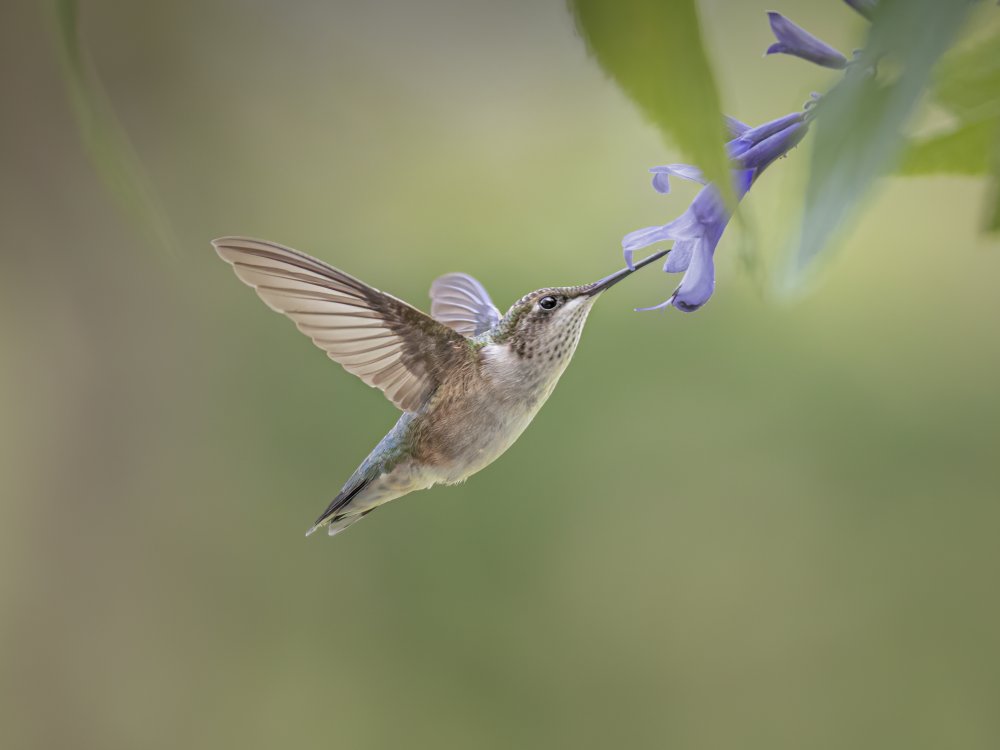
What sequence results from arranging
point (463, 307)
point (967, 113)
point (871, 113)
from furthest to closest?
1. point (463, 307)
2. point (967, 113)
3. point (871, 113)

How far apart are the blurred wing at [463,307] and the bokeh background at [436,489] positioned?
1.36 meters

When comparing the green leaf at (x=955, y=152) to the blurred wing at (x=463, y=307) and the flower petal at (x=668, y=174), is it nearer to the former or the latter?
the flower petal at (x=668, y=174)

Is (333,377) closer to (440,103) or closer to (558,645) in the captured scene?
(440,103)

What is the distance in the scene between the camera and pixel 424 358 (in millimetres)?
502

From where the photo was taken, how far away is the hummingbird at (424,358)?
0.42m

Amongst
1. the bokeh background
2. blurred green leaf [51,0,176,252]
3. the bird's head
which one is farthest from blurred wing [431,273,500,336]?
the bokeh background

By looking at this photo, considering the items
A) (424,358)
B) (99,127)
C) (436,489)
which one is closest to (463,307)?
(424,358)

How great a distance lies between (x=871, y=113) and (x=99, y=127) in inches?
4.1

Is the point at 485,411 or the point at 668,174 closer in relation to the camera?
the point at 668,174

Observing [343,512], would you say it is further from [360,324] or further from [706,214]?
[706,214]

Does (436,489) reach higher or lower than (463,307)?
lower

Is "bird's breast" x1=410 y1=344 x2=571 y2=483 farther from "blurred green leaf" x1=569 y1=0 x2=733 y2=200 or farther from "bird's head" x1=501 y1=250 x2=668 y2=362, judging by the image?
"blurred green leaf" x1=569 y1=0 x2=733 y2=200

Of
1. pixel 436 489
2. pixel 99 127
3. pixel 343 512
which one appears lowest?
pixel 436 489

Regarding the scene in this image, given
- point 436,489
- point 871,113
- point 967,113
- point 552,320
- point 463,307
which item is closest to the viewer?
point 871,113
